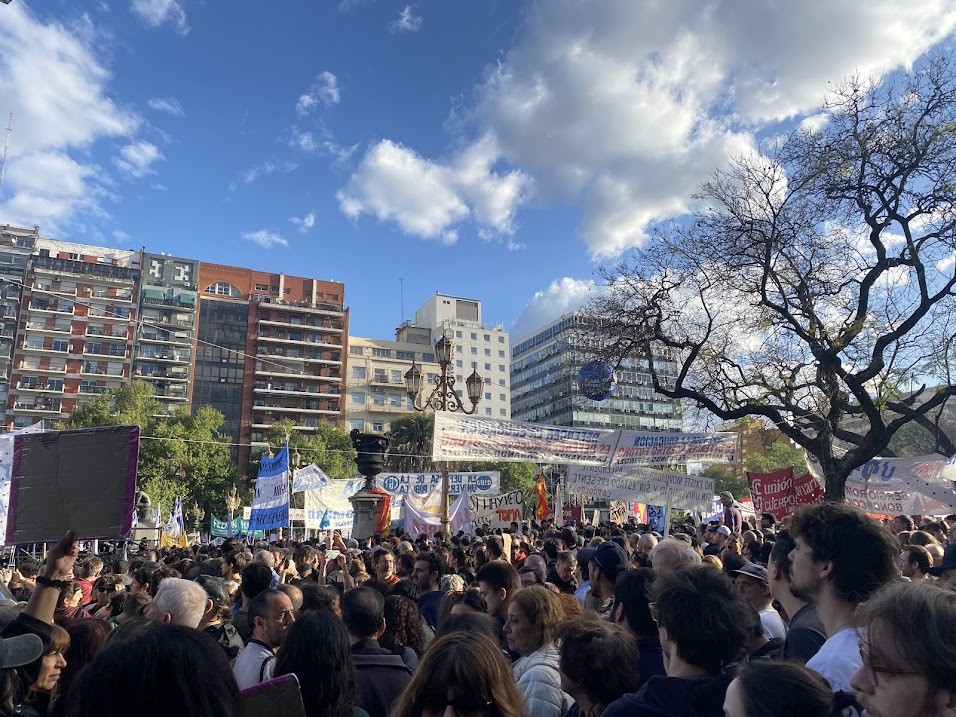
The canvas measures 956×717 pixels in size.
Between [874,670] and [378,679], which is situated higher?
[874,670]

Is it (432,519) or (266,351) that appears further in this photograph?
(266,351)

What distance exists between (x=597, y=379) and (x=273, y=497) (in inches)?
335

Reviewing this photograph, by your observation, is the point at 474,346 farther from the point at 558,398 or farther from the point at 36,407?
the point at 36,407

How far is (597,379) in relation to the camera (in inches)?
680

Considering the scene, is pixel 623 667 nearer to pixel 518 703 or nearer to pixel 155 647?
pixel 518 703

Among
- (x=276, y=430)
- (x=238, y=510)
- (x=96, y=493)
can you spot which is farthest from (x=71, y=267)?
(x=96, y=493)

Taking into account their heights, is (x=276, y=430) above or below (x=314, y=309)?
below

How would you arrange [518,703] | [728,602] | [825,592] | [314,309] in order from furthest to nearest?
[314,309]
[825,592]
[728,602]
[518,703]

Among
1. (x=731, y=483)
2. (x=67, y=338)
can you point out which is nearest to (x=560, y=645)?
(x=731, y=483)

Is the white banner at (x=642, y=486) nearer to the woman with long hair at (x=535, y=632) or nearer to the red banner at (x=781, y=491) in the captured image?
the red banner at (x=781, y=491)

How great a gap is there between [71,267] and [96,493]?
88244mm

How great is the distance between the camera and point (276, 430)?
6869 cm

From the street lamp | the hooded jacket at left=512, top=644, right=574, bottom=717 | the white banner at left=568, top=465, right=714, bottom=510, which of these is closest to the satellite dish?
the street lamp

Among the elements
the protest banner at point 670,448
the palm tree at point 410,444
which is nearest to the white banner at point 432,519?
the protest banner at point 670,448
